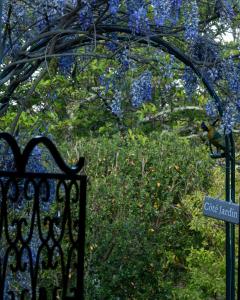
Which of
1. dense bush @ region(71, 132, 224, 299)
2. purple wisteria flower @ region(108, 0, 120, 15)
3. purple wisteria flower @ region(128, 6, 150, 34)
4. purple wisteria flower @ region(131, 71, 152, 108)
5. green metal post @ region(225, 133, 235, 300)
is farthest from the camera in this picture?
dense bush @ region(71, 132, 224, 299)

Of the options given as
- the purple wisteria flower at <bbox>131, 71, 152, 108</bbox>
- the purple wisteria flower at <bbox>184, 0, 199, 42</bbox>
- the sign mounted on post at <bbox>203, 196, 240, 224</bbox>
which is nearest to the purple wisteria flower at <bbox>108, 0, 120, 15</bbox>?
the purple wisteria flower at <bbox>184, 0, 199, 42</bbox>

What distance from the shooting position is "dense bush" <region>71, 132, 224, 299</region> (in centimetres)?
920

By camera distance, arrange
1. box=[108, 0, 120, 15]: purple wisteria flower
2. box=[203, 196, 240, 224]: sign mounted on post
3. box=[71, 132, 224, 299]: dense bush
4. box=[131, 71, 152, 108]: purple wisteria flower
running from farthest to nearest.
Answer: box=[71, 132, 224, 299]: dense bush < box=[131, 71, 152, 108]: purple wisteria flower < box=[108, 0, 120, 15]: purple wisteria flower < box=[203, 196, 240, 224]: sign mounted on post

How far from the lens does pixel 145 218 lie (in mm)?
9742

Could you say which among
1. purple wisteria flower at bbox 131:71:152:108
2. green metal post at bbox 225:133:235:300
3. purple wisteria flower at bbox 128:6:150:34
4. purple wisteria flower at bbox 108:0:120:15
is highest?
purple wisteria flower at bbox 108:0:120:15

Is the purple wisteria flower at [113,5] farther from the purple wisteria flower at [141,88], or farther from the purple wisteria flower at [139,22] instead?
the purple wisteria flower at [141,88]

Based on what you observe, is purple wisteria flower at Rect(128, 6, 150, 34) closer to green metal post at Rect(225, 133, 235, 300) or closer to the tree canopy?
the tree canopy

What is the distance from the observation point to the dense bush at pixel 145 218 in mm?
9203

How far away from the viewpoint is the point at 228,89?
580cm

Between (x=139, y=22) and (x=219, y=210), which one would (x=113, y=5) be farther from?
(x=219, y=210)

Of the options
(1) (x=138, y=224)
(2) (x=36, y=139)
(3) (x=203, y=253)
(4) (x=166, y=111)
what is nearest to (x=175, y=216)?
(1) (x=138, y=224)

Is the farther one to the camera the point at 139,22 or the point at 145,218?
the point at 145,218

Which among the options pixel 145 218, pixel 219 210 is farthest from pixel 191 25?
pixel 145 218

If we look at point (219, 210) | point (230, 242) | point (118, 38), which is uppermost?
point (118, 38)
